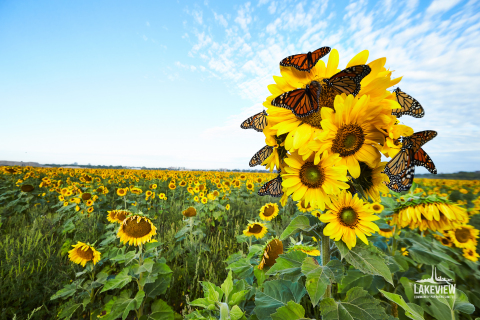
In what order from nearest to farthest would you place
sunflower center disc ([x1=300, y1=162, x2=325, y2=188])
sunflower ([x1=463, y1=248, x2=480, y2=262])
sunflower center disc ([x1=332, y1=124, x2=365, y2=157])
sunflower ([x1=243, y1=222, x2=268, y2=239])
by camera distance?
sunflower center disc ([x1=332, y1=124, x2=365, y2=157])
sunflower center disc ([x1=300, y1=162, x2=325, y2=188])
sunflower ([x1=463, y1=248, x2=480, y2=262])
sunflower ([x1=243, y1=222, x2=268, y2=239])

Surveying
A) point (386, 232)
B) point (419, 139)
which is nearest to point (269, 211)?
point (386, 232)

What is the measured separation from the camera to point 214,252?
3928mm

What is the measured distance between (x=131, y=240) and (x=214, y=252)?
1759mm

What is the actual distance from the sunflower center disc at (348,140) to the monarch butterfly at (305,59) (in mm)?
273

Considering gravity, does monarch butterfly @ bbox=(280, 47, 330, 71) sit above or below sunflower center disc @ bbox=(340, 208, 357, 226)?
above

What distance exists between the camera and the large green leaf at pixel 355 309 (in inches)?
35.6

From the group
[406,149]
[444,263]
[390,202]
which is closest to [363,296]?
[406,149]

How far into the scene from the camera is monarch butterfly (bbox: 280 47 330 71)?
75cm

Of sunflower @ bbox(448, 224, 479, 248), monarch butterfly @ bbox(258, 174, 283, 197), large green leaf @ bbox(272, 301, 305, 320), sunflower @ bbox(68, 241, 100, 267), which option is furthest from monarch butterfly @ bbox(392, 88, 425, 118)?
sunflower @ bbox(68, 241, 100, 267)

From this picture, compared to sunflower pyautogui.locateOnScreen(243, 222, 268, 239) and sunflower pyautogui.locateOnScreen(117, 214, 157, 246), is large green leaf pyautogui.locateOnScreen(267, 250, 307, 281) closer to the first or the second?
sunflower pyautogui.locateOnScreen(243, 222, 268, 239)

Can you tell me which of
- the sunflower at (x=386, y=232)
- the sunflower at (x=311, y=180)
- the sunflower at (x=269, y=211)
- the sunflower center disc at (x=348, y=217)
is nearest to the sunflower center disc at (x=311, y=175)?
the sunflower at (x=311, y=180)

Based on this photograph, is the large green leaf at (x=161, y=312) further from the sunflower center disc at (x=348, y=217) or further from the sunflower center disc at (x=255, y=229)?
the sunflower center disc at (x=348, y=217)

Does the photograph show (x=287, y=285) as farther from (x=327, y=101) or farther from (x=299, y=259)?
(x=327, y=101)

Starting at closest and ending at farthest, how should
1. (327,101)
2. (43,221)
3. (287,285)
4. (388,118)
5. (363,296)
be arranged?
(388,118) → (327,101) → (363,296) → (287,285) → (43,221)
